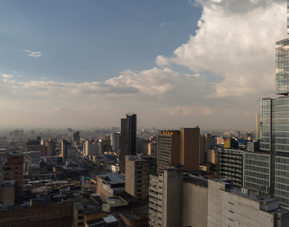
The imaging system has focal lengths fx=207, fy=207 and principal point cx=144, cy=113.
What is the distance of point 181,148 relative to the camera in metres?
115

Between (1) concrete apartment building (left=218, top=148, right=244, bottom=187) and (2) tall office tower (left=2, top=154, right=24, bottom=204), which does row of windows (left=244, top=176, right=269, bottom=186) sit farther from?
(2) tall office tower (left=2, top=154, right=24, bottom=204)

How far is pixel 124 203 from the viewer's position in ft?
244

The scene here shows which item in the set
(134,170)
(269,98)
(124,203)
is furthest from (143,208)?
(269,98)

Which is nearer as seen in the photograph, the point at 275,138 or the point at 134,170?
the point at 275,138

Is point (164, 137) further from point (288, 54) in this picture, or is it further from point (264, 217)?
point (264, 217)

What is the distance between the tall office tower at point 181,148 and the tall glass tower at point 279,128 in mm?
52482

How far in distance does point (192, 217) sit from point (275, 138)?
33.6 meters

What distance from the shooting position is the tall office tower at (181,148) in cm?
11325

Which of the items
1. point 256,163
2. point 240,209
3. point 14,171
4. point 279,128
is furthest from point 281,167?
point 14,171

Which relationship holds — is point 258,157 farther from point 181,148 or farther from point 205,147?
point 205,147

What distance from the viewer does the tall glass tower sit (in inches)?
2239

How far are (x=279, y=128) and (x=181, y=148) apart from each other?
60256 mm

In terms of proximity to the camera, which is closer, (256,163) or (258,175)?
(258,175)

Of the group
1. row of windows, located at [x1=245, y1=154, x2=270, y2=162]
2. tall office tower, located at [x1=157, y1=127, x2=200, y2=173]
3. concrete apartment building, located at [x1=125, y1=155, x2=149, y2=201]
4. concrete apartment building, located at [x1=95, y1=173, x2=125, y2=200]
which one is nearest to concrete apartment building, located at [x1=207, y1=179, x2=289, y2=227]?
row of windows, located at [x1=245, y1=154, x2=270, y2=162]
